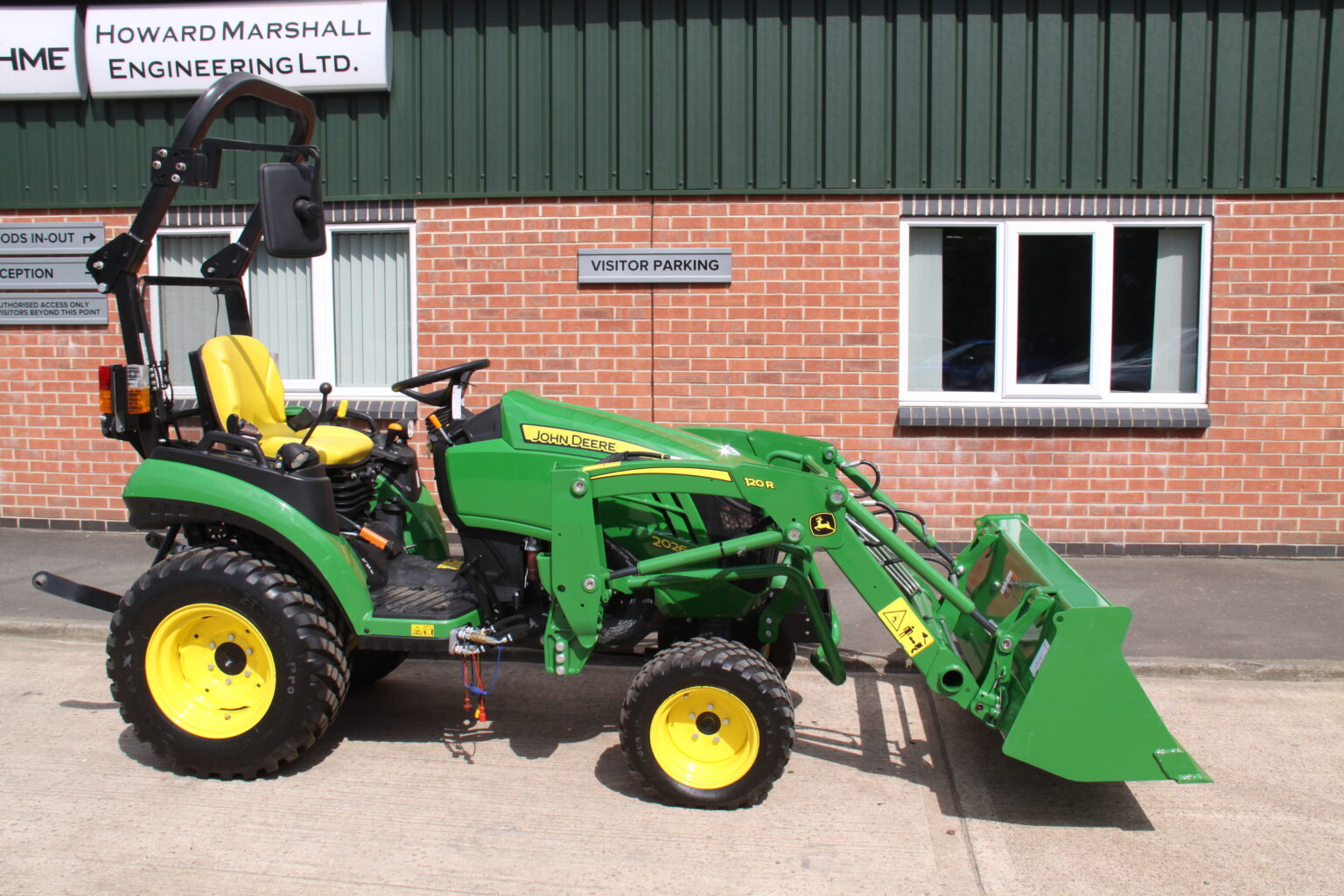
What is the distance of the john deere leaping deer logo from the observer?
13.2 feet

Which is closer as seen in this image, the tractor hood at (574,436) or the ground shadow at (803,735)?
the ground shadow at (803,735)

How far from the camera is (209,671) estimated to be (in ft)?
14.6

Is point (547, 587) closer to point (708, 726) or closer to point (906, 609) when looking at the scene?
point (708, 726)

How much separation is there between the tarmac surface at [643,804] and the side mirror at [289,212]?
2.03 meters


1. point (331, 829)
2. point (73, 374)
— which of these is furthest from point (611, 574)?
point (73, 374)

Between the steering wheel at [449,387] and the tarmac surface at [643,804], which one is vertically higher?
the steering wheel at [449,387]

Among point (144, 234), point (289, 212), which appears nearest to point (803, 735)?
point (289, 212)

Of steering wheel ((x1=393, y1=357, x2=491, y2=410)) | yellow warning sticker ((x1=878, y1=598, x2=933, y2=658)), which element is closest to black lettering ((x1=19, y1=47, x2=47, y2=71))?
steering wheel ((x1=393, y1=357, x2=491, y2=410))

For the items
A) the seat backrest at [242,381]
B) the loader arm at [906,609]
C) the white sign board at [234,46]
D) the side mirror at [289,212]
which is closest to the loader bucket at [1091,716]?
the loader arm at [906,609]

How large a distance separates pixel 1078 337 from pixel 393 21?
552cm

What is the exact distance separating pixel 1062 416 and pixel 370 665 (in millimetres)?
5127

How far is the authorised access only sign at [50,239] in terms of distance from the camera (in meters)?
8.76

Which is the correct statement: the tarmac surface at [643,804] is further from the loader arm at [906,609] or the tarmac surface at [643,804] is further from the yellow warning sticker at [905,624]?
the yellow warning sticker at [905,624]

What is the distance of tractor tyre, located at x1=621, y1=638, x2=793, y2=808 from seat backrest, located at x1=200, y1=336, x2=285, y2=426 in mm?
2201
